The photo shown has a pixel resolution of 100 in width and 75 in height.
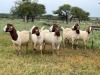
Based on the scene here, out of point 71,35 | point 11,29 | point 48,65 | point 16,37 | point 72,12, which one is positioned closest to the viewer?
point 48,65

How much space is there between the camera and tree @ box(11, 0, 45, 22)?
82.8 meters

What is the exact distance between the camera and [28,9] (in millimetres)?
82250

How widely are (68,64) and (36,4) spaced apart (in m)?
76.3

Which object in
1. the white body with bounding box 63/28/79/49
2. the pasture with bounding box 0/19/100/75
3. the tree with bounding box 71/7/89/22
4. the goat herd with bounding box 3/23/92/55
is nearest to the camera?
the pasture with bounding box 0/19/100/75

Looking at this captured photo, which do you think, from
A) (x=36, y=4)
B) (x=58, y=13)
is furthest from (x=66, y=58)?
(x=58, y=13)

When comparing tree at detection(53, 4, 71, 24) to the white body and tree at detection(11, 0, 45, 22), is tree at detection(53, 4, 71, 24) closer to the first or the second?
tree at detection(11, 0, 45, 22)

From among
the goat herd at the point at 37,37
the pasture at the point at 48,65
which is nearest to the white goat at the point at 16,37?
the goat herd at the point at 37,37

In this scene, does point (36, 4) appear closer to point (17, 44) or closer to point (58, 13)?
point (58, 13)

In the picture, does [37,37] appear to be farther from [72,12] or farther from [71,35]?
[72,12]

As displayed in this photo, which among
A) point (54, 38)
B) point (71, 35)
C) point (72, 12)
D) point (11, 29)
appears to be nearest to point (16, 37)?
point (11, 29)

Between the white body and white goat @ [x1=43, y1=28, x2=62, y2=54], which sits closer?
white goat @ [x1=43, y1=28, x2=62, y2=54]

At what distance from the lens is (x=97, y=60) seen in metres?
17.4

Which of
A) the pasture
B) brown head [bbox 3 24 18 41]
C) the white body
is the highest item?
brown head [bbox 3 24 18 41]

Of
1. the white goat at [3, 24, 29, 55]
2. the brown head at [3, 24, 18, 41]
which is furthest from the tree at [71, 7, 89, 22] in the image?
the brown head at [3, 24, 18, 41]
